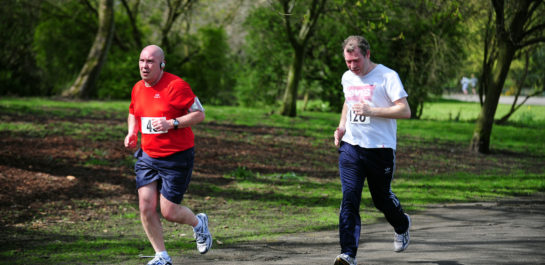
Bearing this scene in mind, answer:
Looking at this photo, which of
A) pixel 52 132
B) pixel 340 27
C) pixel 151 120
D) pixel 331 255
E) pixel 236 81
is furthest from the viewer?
A: pixel 236 81

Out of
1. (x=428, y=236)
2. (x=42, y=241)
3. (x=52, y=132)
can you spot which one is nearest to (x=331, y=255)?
(x=428, y=236)

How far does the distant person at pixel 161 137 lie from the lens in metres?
5.40

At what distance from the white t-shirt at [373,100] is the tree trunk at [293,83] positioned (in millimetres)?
19040

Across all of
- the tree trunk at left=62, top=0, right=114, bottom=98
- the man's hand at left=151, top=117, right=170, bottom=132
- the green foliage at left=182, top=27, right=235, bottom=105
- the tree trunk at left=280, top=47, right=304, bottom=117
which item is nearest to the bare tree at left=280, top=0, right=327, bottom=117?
the tree trunk at left=280, top=47, right=304, bottom=117

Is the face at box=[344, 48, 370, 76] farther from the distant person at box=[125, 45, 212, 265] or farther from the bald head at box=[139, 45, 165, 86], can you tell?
the bald head at box=[139, 45, 165, 86]

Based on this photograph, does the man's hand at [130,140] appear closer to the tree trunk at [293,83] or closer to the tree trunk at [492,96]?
the tree trunk at [492,96]

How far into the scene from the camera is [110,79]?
31703 millimetres

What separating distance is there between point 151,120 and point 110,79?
1083 inches

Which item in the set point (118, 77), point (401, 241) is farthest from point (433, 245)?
point (118, 77)

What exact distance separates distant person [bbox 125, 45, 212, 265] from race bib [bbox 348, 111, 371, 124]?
1444 millimetres

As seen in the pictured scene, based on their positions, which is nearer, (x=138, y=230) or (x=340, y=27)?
(x=138, y=230)

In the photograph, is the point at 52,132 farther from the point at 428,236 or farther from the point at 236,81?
the point at 236,81

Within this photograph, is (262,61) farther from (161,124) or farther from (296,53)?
(161,124)

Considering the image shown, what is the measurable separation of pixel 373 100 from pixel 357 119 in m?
0.24
